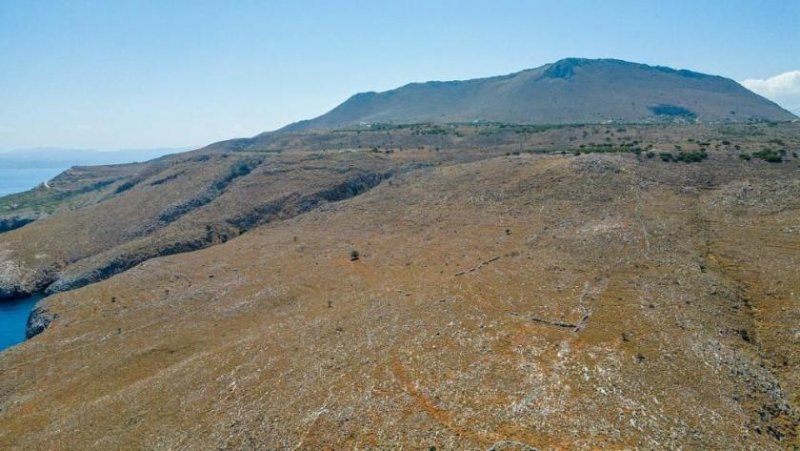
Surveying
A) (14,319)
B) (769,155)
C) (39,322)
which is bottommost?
(14,319)

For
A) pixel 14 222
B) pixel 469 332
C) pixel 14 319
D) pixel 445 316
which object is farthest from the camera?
pixel 14 222

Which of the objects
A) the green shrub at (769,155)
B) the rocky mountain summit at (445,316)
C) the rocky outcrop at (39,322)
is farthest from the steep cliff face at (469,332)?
the green shrub at (769,155)

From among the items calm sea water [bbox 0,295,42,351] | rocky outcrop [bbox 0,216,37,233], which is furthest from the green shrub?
rocky outcrop [bbox 0,216,37,233]

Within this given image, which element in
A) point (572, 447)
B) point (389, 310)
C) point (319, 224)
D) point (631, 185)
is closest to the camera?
point (572, 447)

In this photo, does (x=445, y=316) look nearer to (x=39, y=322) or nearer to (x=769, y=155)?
(x=39, y=322)

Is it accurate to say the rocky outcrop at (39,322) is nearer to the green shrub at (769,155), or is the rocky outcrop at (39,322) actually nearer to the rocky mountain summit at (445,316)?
the rocky mountain summit at (445,316)

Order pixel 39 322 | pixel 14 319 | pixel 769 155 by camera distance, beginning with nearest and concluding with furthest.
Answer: pixel 39 322 < pixel 14 319 < pixel 769 155

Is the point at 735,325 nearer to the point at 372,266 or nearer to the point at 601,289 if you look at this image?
the point at 601,289

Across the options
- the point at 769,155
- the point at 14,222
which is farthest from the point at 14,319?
the point at 769,155

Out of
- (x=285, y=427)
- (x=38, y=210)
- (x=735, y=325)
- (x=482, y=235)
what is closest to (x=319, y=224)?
(x=482, y=235)
